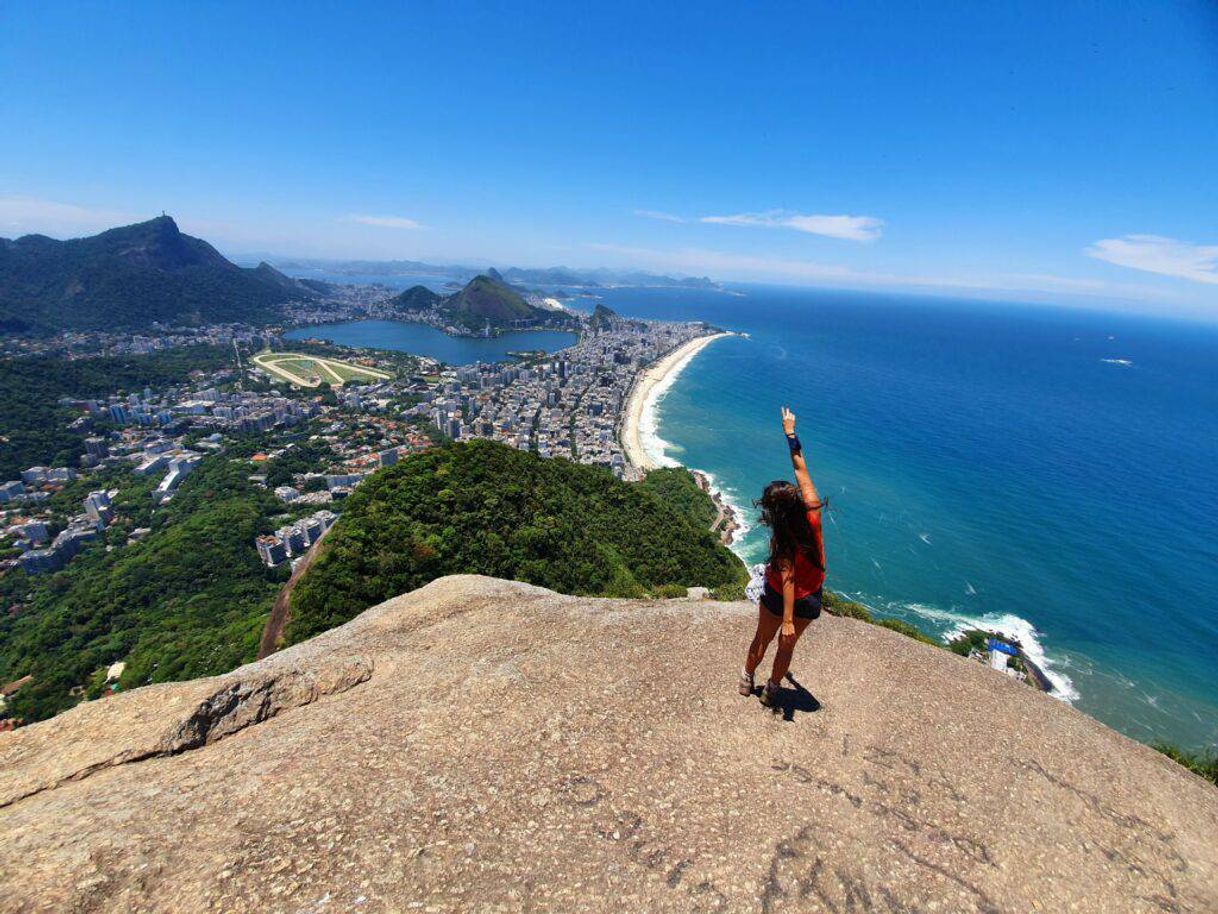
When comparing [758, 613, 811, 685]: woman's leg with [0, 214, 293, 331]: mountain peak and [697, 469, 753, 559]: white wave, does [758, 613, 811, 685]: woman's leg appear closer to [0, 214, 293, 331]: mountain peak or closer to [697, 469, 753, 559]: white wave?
[697, 469, 753, 559]: white wave

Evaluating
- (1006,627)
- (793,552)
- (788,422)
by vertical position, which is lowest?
(1006,627)

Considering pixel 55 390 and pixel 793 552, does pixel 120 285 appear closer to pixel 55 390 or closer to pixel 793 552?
pixel 55 390

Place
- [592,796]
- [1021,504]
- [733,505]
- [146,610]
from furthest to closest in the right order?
[1021,504] → [733,505] → [146,610] → [592,796]

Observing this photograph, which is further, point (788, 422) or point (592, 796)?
point (788, 422)

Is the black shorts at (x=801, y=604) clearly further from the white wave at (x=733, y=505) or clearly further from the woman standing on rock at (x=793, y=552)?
the white wave at (x=733, y=505)

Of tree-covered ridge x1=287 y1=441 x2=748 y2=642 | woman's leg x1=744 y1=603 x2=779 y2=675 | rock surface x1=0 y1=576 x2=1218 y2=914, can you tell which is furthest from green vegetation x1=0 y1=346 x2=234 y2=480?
woman's leg x1=744 y1=603 x2=779 y2=675

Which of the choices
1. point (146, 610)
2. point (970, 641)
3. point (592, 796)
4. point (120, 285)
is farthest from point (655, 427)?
point (120, 285)
